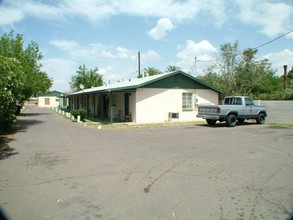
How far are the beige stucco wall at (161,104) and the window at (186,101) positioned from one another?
0.27m

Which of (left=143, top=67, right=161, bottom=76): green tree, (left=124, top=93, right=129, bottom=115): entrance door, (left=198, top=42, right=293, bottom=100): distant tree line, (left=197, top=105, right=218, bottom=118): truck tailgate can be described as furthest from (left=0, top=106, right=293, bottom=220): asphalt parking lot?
(left=143, top=67, right=161, bottom=76): green tree

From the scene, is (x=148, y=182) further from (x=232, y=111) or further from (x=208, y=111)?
(x=232, y=111)

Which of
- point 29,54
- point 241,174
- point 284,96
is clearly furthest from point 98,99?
point 241,174

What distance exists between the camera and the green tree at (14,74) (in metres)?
10.4

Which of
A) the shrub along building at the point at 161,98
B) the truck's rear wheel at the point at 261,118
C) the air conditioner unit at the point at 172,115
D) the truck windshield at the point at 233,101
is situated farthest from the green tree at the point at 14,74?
the truck's rear wheel at the point at 261,118

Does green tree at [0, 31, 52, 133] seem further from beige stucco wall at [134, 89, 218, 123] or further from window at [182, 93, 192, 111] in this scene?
window at [182, 93, 192, 111]

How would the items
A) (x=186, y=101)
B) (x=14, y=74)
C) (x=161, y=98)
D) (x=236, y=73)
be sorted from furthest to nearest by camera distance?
(x=236, y=73)
(x=186, y=101)
(x=161, y=98)
(x=14, y=74)

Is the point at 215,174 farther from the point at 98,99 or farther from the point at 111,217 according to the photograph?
the point at 98,99

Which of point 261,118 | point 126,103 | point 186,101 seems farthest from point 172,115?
point 261,118

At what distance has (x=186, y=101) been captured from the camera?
80.2 feet

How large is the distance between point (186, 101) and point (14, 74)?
1564cm

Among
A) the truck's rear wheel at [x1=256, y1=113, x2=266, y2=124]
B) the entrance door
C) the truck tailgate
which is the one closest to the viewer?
the truck tailgate

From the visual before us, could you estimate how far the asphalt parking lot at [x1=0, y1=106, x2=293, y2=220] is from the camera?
4871 millimetres

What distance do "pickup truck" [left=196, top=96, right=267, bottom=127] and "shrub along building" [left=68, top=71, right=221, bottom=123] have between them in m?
3.67
